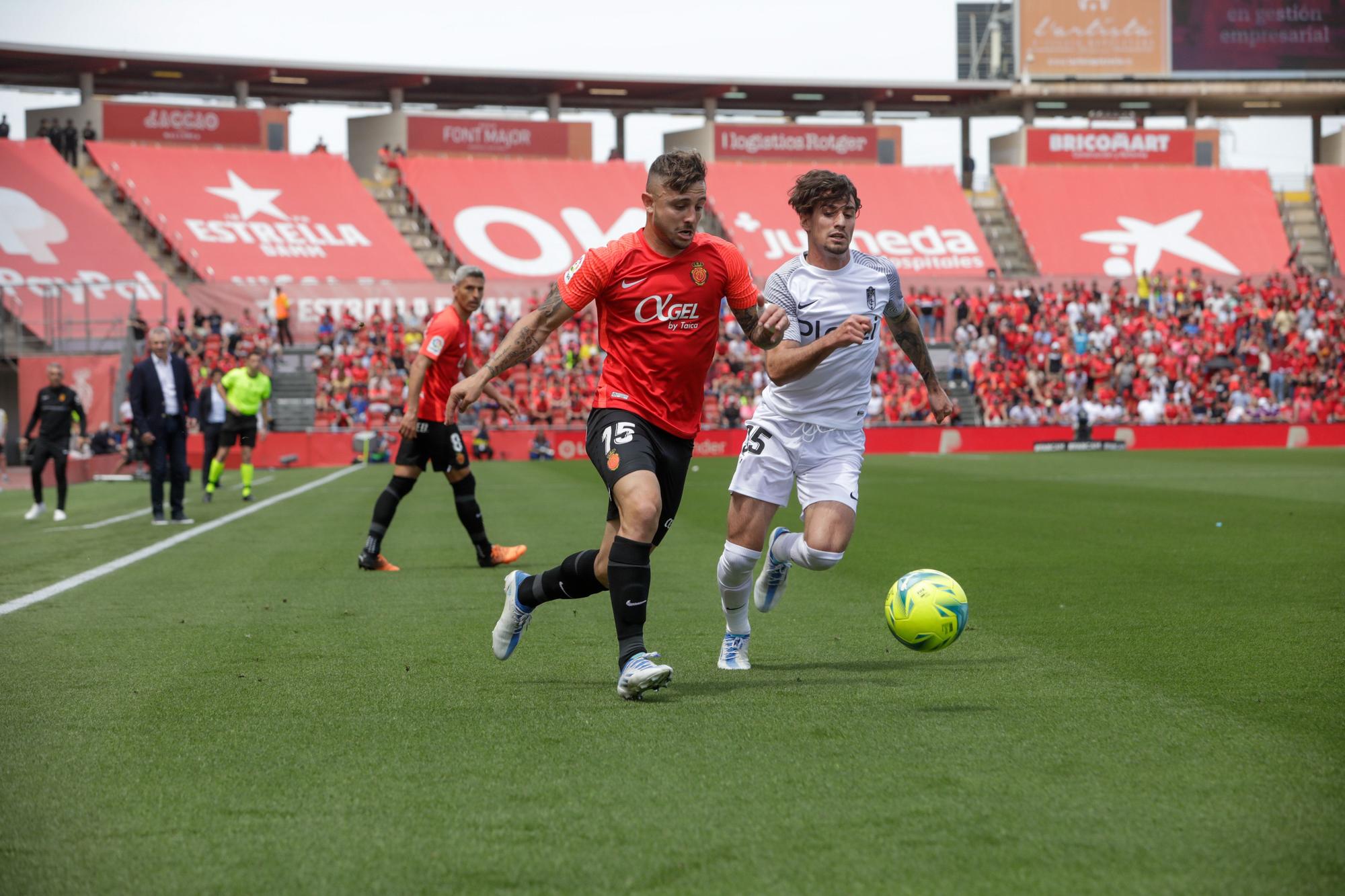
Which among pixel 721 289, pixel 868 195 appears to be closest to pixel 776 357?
pixel 721 289

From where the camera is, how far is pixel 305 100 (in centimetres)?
5531

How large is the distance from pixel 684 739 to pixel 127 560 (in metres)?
8.06

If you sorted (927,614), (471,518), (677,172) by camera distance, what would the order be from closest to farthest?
(677,172)
(927,614)
(471,518)

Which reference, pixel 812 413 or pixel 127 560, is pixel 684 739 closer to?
pixel 812 413

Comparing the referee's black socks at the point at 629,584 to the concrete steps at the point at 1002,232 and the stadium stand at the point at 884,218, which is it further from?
the concrete steps at the point at 1002,232

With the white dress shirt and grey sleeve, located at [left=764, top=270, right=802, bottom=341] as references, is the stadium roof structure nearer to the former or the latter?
the white dress shirt

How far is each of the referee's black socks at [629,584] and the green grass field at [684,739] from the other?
1.03 ft

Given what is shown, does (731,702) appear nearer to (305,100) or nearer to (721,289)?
(721,289)

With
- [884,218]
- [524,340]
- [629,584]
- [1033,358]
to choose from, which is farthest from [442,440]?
[884,218]

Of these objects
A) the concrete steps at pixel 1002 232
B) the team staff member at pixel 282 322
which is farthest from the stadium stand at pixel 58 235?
the concrete steps at pixel 1002 232

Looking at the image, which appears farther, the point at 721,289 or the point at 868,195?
the point at 868,195

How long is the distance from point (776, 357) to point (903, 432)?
29.4 m

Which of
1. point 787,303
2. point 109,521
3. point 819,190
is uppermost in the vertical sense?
point 819,190

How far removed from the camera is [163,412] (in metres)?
15.2
